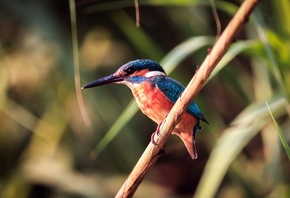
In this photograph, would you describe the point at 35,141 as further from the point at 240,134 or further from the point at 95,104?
the point at 240,134

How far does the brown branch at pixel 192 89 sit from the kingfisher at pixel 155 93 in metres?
0.05

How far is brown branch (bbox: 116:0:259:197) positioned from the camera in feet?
1.91

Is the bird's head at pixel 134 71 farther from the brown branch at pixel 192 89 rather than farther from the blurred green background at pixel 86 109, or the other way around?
the blurred green background at pixel 86 109

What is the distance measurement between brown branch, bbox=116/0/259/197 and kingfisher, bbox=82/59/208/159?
0.18ft

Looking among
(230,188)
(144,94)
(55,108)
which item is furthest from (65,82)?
(144,94)

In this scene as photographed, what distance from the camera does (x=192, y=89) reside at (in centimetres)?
63

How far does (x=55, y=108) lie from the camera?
94.3 inches

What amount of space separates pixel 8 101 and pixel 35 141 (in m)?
0.20

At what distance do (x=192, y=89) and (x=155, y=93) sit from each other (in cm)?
12

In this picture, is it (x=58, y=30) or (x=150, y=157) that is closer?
(x=150, y=157)

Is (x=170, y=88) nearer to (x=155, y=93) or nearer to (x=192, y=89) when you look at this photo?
(x=155, y=93)

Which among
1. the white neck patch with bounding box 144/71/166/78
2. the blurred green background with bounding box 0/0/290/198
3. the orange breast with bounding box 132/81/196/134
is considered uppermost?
the white neck patch with bounding box 144/71/166/78

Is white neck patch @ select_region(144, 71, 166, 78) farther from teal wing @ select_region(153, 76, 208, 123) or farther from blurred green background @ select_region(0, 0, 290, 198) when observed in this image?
blurred green background @ select_region(0, 0, 290, 198)

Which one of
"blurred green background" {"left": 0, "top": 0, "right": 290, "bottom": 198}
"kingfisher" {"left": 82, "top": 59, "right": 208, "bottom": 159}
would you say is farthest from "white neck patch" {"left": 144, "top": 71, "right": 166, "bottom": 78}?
"blurred green background" {"left": 0, "top": 0, "right": 290, "bottom": 198}
